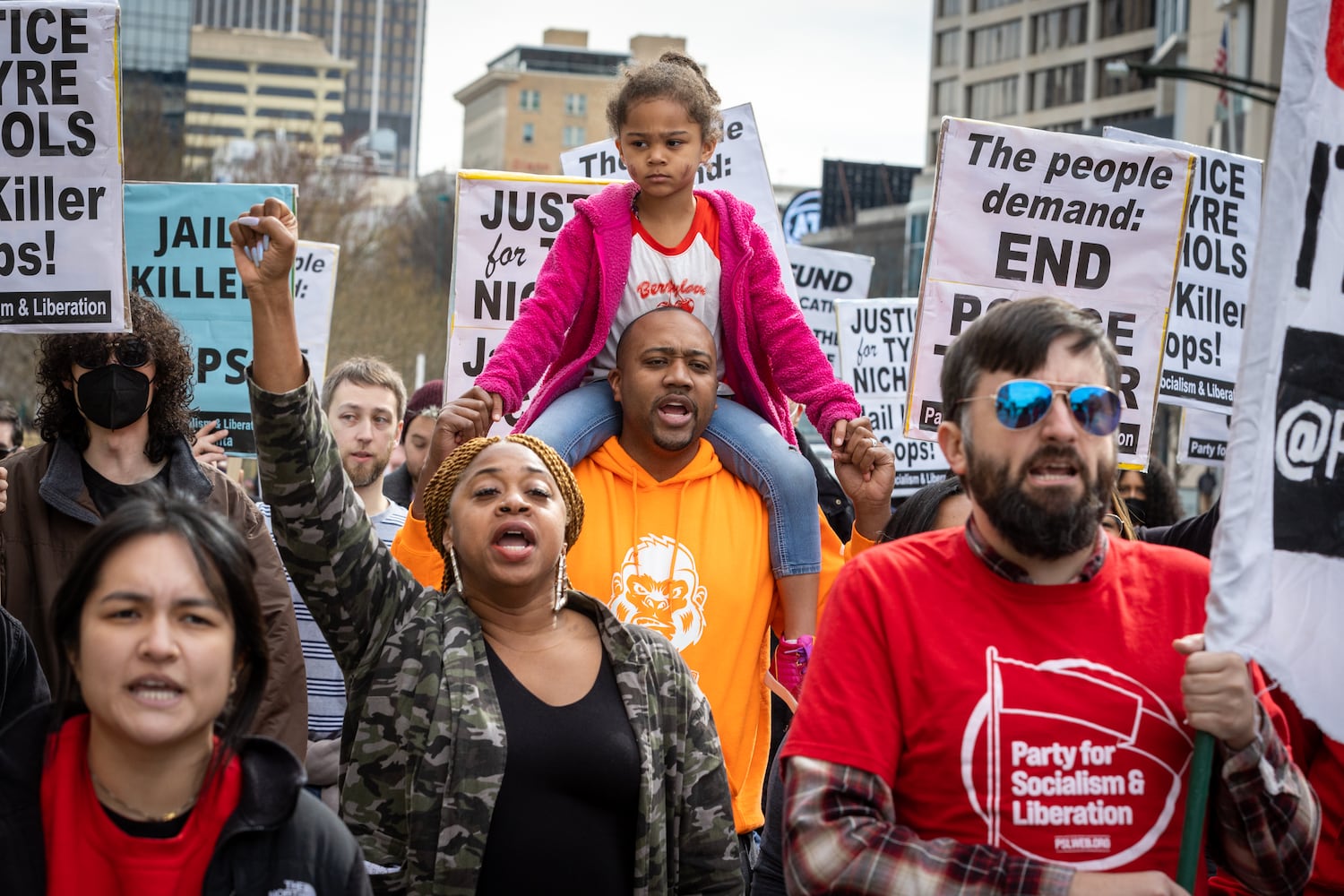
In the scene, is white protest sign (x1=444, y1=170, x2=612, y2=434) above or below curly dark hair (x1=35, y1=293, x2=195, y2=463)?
above

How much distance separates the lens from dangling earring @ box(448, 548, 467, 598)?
3912 mm

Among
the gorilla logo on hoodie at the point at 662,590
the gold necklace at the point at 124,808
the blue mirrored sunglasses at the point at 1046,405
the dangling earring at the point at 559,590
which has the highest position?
the blue mirrored sunglasses at the point at 1046,405

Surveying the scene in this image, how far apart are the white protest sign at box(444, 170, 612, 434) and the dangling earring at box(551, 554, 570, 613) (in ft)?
12.4

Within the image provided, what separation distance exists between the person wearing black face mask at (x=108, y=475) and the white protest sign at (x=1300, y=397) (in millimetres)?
2934

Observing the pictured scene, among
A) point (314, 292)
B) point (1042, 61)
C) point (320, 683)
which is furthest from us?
point (1042, 61)

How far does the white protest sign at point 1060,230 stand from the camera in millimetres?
6645

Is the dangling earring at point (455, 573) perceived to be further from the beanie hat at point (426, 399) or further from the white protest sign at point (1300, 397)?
the beanie hat at point (426, 399)

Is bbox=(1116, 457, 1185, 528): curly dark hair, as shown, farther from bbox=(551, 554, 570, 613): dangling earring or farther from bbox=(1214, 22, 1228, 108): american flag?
bbox=(1214, 22, 1228, 108): american flag

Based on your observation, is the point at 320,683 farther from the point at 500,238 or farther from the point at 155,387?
the point at 500,238

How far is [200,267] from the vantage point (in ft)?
26.7

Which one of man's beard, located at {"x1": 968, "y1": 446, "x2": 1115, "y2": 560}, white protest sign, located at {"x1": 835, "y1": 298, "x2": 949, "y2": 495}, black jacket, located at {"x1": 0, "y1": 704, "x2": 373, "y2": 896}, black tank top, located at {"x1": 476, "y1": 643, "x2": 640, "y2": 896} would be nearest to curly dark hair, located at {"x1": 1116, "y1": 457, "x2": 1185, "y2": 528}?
white protest sign, located at {"x1": 835, "y1": 298, "x2": 949, "y2": 495}

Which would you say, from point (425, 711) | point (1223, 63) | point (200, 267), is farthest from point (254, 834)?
point (1223, 63)

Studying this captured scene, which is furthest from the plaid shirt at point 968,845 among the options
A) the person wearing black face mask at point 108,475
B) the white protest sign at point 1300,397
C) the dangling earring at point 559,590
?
the person wearing black face mask at point 108,475

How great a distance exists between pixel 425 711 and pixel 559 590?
487 mm
